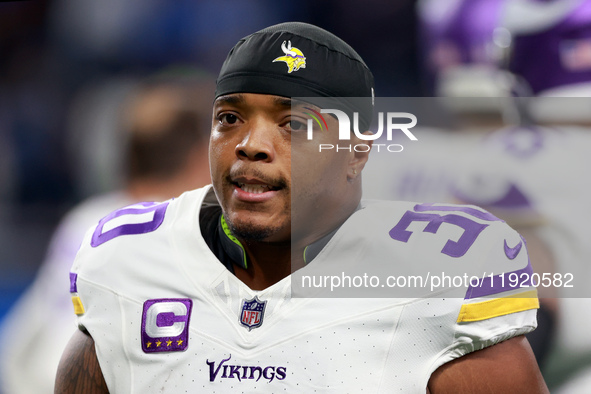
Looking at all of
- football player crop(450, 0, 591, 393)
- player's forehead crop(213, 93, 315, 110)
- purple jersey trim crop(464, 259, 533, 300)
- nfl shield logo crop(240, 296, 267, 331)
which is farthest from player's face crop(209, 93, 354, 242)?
football player crop(450, 0, 591, 393)

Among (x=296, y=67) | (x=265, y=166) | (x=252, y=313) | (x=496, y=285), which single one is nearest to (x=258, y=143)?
(x=265, y=166)

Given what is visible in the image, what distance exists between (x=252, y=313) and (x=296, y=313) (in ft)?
0.25

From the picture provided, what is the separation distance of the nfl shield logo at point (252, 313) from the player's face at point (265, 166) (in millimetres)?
111

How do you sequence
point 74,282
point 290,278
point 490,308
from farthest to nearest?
point 74,282 → point 290,278 → point 490,308

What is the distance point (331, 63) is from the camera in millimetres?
1381

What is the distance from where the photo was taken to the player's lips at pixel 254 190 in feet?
4.39

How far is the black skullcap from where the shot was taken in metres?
1.35

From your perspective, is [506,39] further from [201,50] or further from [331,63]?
[331,63]

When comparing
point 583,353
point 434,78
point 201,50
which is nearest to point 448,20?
point 434,78

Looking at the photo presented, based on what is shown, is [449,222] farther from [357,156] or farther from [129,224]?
[129,224]

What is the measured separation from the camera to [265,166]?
132 cm

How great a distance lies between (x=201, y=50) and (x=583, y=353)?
194 cm

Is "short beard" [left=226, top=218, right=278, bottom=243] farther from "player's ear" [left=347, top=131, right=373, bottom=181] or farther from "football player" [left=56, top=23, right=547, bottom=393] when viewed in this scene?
"player's ear" [left=347, top=131, right=373, bottom=181]

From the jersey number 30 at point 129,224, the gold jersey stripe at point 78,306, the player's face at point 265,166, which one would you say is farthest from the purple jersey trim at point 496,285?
the gold jersey stripe at point 78,306
